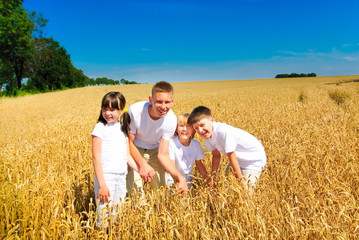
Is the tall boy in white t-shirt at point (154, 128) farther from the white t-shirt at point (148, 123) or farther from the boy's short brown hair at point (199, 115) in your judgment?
the boy's short brown hair at point (199, 115)

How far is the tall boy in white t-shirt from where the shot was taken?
3186 millimetres

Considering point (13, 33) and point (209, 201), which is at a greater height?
point (13, 33)

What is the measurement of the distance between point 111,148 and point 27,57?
4287 centimetres

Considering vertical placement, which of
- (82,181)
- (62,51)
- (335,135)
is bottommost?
(82,181)

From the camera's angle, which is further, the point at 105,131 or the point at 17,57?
the point at 17,57

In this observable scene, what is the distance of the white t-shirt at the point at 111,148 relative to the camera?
2.96m

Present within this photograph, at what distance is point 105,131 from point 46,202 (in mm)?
1021

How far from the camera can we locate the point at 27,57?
38.9 meters

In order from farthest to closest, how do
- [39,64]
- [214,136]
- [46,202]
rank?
[39,64] → [214,136] → [46,202]

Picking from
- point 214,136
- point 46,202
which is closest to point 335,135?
point 214,136

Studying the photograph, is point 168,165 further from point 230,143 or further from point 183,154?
point 230,143

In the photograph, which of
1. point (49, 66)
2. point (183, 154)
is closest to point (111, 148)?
point (183, 154)

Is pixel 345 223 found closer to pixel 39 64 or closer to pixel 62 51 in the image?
pixel 39 64

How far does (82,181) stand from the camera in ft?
13.0
